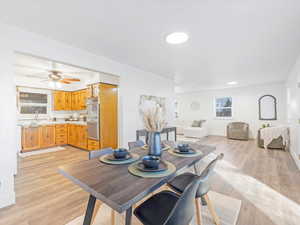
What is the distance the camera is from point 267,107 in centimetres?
599

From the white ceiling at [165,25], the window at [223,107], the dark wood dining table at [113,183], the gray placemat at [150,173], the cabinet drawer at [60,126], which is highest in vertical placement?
the white ceiling at [165,25]

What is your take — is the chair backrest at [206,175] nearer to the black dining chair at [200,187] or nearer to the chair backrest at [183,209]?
the black dining chair at [200,187]

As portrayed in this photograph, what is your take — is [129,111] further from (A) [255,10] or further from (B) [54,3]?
(A) [255,10]

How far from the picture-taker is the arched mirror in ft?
19.2

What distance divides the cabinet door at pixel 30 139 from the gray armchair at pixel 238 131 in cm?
734

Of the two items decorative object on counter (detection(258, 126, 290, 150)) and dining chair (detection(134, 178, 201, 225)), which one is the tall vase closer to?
dining chair (detection(134, 178, 201, 225))

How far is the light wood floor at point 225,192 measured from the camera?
1636 mm

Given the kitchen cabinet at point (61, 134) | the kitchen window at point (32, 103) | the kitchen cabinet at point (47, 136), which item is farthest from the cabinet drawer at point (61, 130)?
the kitchen window at point (32, 103)

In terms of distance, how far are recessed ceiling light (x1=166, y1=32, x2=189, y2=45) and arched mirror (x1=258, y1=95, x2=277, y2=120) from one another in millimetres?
5799

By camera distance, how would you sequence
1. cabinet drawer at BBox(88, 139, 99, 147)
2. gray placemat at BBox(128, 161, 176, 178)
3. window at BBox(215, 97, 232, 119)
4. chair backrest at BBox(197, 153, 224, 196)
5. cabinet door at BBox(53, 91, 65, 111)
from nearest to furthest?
gray placemat at BBox(128, 161, 176, 178) → chair backrest at BBox(197, 153, 224, 196) → cabinet drawer at BBox(88, 139, 99, 147) → cabinet door at BBox(53, 91, 65, 111) → window at BBox(215, 97, 232, 119)

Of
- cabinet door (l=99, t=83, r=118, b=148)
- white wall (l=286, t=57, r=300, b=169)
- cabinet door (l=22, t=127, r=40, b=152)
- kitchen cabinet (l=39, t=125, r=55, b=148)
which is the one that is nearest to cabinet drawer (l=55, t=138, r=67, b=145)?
kitchen cabinet (l=39, t=125, r=55, b=148)

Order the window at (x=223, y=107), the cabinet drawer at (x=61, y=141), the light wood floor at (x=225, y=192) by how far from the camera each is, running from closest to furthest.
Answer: the light wood floor at (x=225, y=192), the cabinet drawer at (x=61, y=141), the window at (x=223, y=107)

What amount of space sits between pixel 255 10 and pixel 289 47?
1.60 metres

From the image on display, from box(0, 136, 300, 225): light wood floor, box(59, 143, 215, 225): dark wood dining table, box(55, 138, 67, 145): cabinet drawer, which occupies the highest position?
box(59, 143, 215, 225): dark wood dining table
